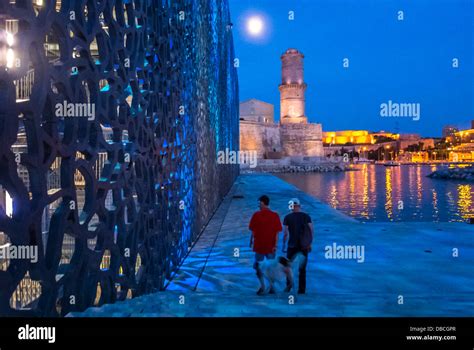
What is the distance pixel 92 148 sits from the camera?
3432 millimetres

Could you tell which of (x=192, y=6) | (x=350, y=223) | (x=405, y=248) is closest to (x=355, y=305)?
(x=405, y=248)

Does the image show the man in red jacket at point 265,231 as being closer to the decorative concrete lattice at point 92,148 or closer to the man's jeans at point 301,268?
the man's jeans at point 301,268

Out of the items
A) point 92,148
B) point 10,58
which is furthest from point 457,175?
point 10,58

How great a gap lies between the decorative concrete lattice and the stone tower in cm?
6356

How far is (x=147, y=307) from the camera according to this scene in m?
3.98

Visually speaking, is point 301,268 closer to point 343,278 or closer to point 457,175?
point 343,278

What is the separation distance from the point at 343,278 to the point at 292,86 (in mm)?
65285

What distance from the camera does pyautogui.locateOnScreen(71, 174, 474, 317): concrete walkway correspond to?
4.07 m

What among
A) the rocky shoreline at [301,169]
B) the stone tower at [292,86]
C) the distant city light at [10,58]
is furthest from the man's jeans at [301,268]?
the stone tower at [292,86]

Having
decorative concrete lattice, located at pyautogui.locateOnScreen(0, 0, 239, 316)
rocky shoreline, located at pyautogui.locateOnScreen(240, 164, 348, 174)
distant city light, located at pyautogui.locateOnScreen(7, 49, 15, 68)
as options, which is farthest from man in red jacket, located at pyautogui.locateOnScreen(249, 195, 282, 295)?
rocky shoreline, located at pyautogui.locateOnScreen(240, 164, 348, 174)

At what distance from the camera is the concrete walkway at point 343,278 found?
13.4 feet

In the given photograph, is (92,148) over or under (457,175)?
over

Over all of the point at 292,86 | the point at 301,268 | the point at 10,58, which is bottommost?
the point at 301,268
